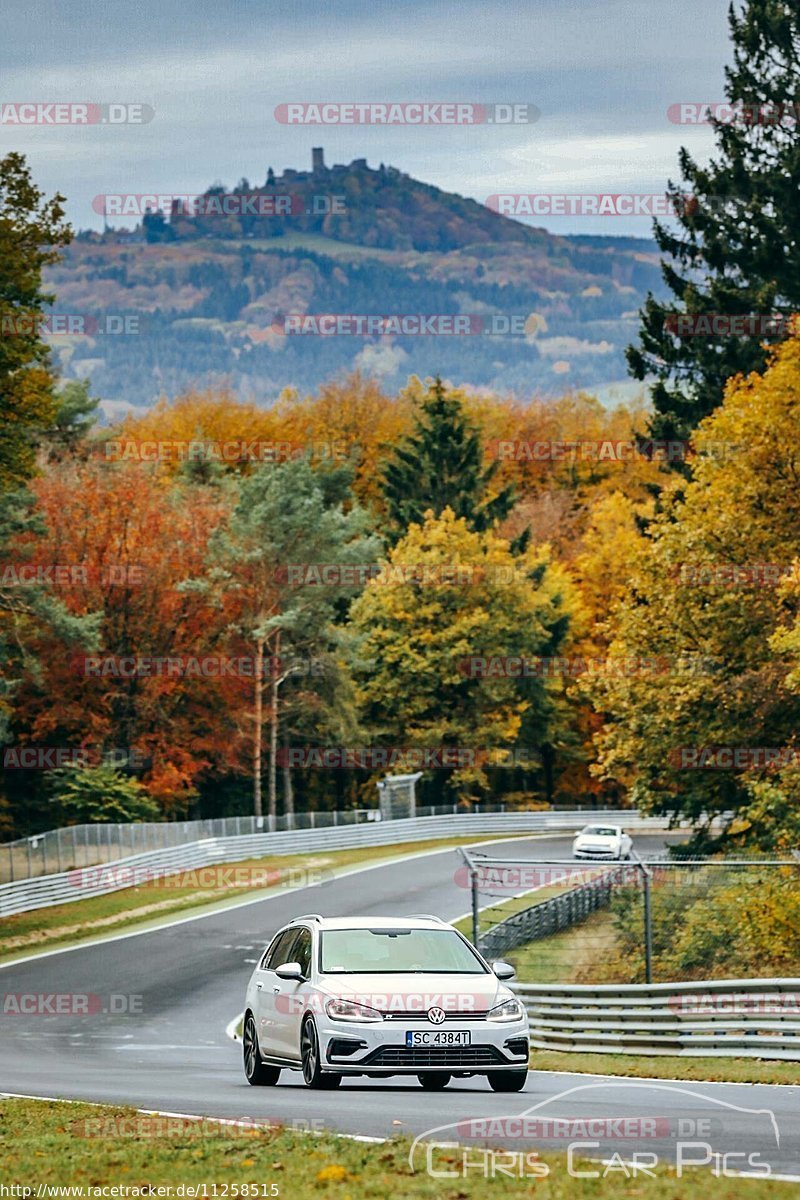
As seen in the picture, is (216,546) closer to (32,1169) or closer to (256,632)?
(256,632)

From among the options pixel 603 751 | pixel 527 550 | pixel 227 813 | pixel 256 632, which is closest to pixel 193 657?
pixel 256 632

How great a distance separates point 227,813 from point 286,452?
25.2 metres

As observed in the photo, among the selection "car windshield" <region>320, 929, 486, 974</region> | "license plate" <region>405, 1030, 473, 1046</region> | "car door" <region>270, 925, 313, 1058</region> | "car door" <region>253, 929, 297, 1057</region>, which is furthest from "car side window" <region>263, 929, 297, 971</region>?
"license plate" <region>405, 1030, 473, 1046</region>

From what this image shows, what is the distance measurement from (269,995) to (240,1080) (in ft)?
9.61

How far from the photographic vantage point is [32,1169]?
11.4m

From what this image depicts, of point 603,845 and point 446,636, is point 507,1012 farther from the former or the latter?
point 446,636

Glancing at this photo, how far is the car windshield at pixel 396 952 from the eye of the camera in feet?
52.7

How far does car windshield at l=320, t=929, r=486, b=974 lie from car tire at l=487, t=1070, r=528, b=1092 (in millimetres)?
920

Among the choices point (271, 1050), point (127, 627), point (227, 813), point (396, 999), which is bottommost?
point (227, 813)

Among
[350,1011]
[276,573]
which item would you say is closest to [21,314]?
[350,1011]

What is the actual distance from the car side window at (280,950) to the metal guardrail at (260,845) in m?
32.7

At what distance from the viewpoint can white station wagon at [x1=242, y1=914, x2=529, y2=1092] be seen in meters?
15.1

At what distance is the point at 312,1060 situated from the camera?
15.6 m

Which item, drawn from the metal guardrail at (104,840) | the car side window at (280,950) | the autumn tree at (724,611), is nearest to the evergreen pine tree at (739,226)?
the autumn tree at (724,611)
